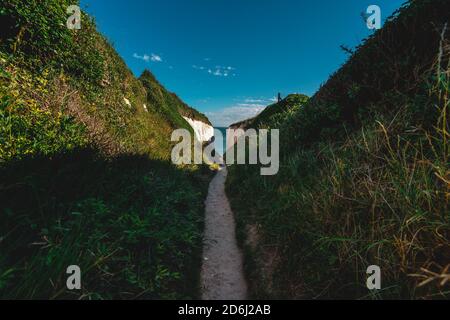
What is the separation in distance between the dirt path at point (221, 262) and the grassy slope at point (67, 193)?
392 mm

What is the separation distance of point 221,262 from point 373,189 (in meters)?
4.01

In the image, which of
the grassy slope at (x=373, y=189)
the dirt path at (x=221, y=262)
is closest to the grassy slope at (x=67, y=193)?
the dirt path at (x=221, y=262)

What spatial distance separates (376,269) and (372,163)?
1927 millimetres

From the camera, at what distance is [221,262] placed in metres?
5.93

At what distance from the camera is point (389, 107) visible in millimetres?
5637

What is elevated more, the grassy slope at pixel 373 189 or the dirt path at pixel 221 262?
the grassy slope at pixel 373 189

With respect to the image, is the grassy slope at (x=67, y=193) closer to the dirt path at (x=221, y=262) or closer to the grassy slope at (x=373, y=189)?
the dirt path at (x=221, y=262)

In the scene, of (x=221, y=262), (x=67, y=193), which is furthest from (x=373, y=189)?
(x=67, y=193)

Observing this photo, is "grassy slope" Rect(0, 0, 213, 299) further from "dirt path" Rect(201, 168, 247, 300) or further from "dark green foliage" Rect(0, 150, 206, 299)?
"dirt path" Rect(201, 168, 247, 300)

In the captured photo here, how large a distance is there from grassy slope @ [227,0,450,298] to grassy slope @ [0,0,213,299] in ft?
7.23

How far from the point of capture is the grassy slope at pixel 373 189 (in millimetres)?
2727

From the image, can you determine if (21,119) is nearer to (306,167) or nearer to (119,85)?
(306,167)

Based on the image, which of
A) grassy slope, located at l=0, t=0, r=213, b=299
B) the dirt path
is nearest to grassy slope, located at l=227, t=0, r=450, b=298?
the dirt path
